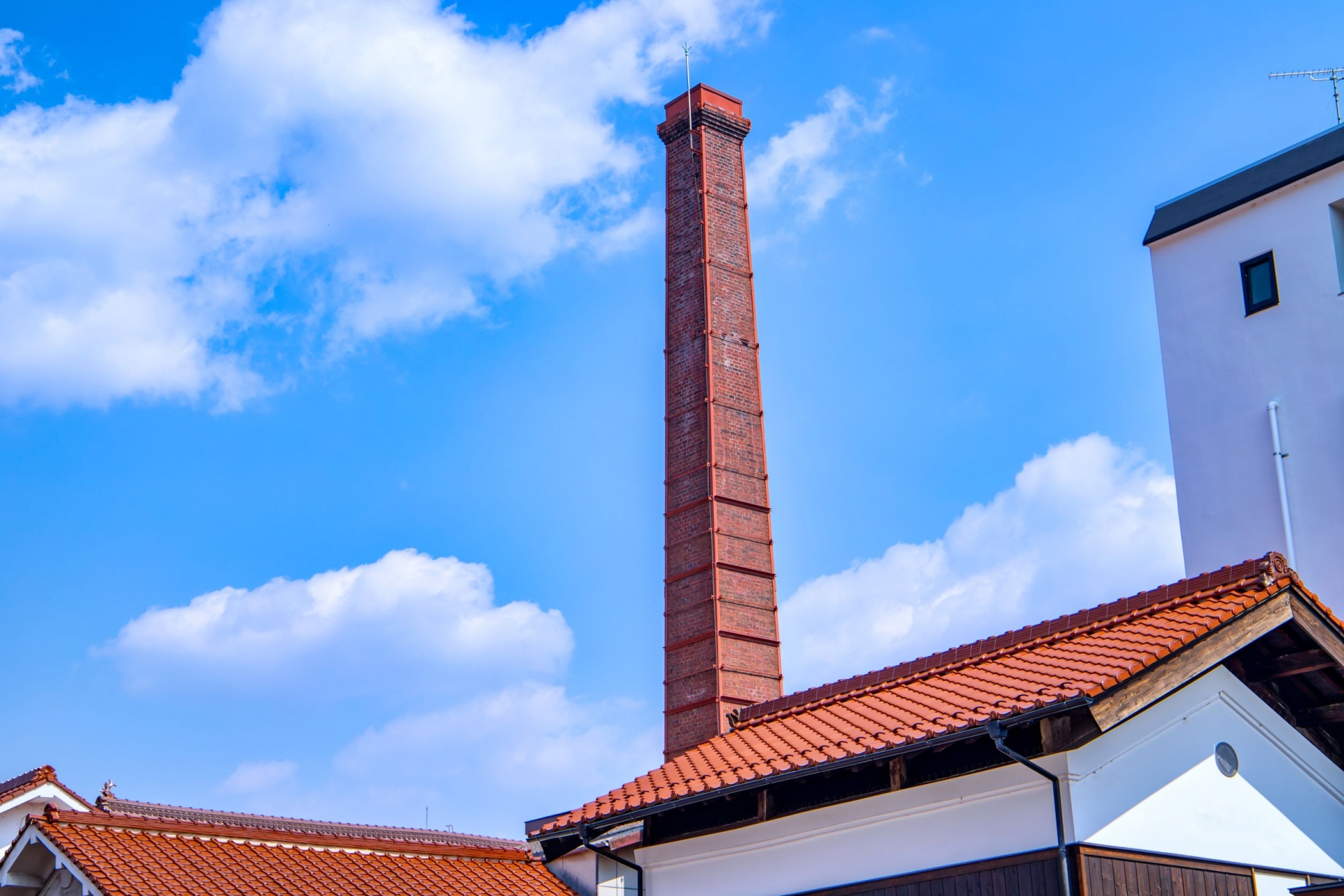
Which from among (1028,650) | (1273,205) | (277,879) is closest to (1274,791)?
(1028,650)

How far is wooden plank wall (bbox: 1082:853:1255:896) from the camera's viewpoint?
937cm

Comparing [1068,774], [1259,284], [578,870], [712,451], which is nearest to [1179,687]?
[1068,774]

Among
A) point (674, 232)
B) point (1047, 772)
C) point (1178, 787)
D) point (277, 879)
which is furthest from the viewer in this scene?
point (674, 232)

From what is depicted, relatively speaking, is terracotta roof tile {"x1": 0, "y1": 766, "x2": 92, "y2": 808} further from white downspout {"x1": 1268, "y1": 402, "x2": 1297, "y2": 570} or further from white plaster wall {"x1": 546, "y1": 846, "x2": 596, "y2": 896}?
white downspout {"x1": 1268, "y1": 402, "x2": 1297, "y2": 570}

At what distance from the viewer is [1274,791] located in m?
Answer: 11.0

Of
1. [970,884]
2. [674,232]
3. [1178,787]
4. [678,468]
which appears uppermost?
[674,232]

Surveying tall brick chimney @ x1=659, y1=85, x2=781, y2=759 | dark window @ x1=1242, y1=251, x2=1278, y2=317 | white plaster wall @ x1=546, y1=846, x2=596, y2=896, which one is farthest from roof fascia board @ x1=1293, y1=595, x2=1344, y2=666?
tall brick chimney @ x1=659, y1=85, x2=781, y2=759

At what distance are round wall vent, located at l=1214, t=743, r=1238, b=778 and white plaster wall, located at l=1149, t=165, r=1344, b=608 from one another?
966cm

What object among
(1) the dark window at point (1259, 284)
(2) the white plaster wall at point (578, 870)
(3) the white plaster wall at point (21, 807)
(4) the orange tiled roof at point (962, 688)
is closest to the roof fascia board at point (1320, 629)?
(4) the orange tiled roof at point (962, 688)

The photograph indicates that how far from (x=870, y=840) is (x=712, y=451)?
1550 centimetres

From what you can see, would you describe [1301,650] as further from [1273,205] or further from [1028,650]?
[1273,205]

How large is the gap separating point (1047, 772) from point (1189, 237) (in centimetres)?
1539

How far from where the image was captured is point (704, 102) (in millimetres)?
29016

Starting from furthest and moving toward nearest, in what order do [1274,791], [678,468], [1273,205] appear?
[678,468] < [1273,205] < [1274,791]
